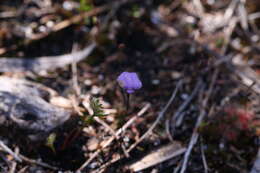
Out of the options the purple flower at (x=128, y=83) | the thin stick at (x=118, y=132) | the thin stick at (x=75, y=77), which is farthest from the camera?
the thin stick at (x=75, y=77)

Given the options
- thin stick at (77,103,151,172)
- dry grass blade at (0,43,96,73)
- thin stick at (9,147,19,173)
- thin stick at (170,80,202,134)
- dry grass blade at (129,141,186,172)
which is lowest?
dry grass blade at (129,141,186,172)

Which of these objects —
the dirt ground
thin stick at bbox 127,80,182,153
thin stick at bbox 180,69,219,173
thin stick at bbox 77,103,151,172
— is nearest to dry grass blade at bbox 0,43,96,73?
the dirt ground

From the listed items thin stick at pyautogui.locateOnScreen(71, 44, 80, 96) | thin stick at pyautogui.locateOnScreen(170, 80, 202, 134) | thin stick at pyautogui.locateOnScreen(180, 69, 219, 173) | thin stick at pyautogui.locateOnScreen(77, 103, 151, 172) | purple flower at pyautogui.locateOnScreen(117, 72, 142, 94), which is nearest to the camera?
A: purple flower at pyautogui.locateOnScreen(117, 72, 142, 94)

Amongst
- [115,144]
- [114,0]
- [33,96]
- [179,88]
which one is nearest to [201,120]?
[179,88]

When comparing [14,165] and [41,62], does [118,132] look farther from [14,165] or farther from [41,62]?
[41,62]

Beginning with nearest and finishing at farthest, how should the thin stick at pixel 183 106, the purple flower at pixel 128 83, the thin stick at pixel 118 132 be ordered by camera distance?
the purple flower at pixel 128 83 < the thin stick at pixel 118 132 < the thin stick at pixel 183 106

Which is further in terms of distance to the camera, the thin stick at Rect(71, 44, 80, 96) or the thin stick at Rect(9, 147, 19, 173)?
the thin stick at Rect(71, 44, 80, 96)

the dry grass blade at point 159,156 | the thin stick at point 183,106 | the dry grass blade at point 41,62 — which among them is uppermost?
the dry grass blade at point 41,62

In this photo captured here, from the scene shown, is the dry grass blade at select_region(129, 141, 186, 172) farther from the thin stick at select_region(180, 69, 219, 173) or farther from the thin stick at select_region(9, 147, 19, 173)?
the thin stick at select_region(9, 147, 19, 173)

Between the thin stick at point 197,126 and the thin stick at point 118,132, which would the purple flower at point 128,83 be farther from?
the thin stick at point 197,126

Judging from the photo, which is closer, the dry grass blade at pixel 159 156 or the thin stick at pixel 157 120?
the dry grass blade at pixel 159 156

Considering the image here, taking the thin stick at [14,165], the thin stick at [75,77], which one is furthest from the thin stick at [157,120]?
the thin stick at [14,165]
